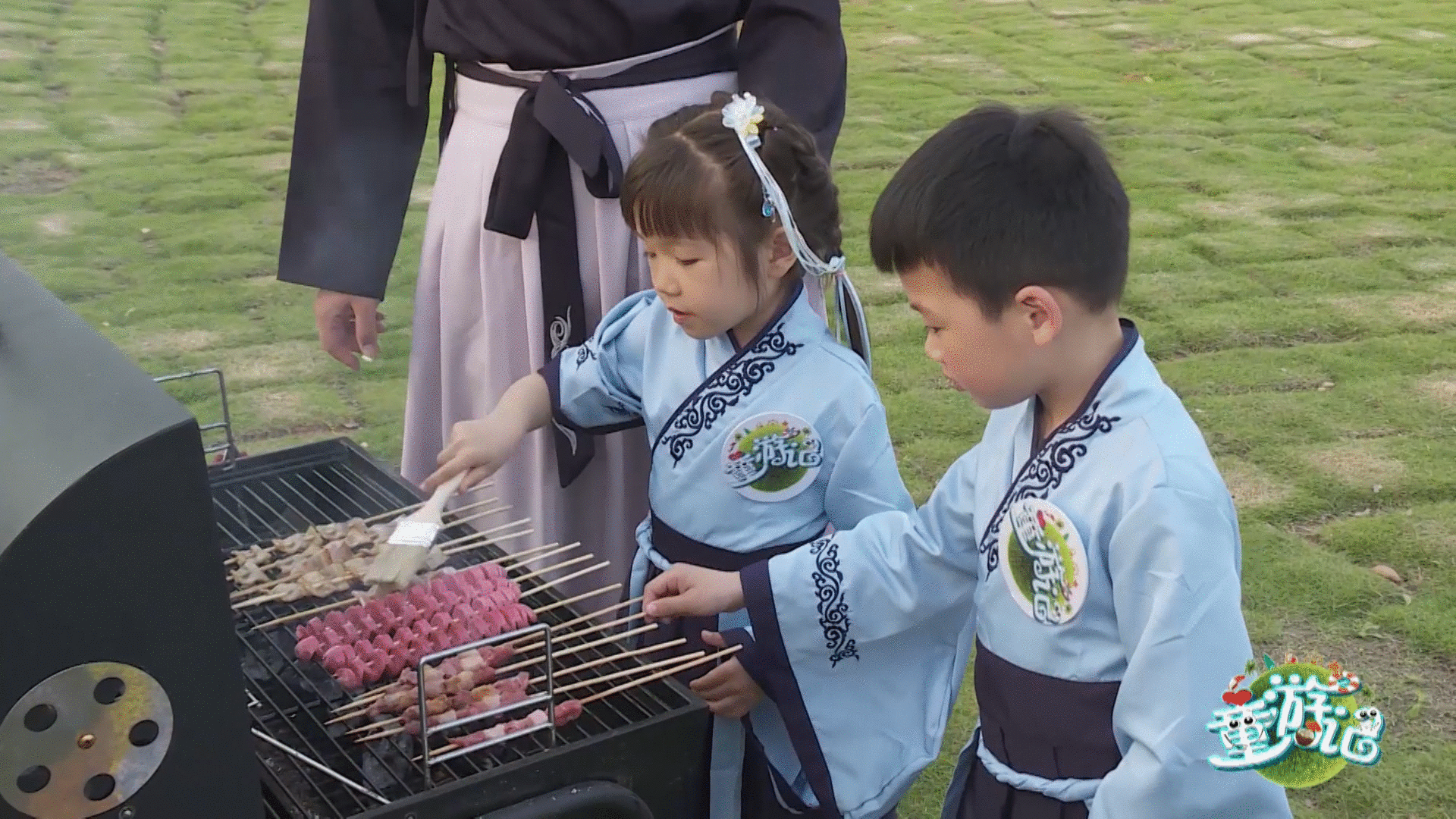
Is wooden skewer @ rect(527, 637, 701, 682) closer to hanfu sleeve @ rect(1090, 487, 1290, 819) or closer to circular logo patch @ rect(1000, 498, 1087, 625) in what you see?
circular logo patch @ rect(1000, 498, 1087, 625)

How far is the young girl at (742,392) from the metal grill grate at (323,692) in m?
0.25

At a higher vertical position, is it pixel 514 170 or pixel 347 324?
pixel 514 170

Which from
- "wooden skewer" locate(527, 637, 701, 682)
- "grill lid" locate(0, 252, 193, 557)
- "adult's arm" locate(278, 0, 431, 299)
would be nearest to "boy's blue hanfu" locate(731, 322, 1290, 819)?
"wooden skewer" locate(527, 637, 701, 682)

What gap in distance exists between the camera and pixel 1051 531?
180 cm

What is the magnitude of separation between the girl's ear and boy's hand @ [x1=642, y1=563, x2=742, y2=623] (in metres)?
0.52

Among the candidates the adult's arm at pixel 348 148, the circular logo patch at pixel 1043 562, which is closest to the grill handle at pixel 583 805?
the circular logo patch at pixel 1043 562

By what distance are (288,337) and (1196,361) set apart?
3.46 metres

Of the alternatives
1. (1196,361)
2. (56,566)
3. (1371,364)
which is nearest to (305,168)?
(56,566)

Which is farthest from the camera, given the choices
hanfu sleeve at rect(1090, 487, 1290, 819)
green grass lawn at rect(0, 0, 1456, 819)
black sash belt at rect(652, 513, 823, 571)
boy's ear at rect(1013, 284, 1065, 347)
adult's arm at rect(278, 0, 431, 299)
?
green grass lawn at rect(0, 0, 1456, 819)

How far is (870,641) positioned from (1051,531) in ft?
1.54

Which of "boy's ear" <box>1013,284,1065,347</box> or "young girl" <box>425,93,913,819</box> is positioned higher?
"boy's ear" <box>1013,284,1065,347</box>

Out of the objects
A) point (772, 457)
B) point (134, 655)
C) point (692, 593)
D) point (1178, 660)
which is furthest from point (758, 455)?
point (134, 655)

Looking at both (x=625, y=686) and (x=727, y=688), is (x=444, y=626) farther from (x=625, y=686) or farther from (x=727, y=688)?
(x=727, y=688)

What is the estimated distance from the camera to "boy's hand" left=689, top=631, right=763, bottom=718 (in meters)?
2.25
